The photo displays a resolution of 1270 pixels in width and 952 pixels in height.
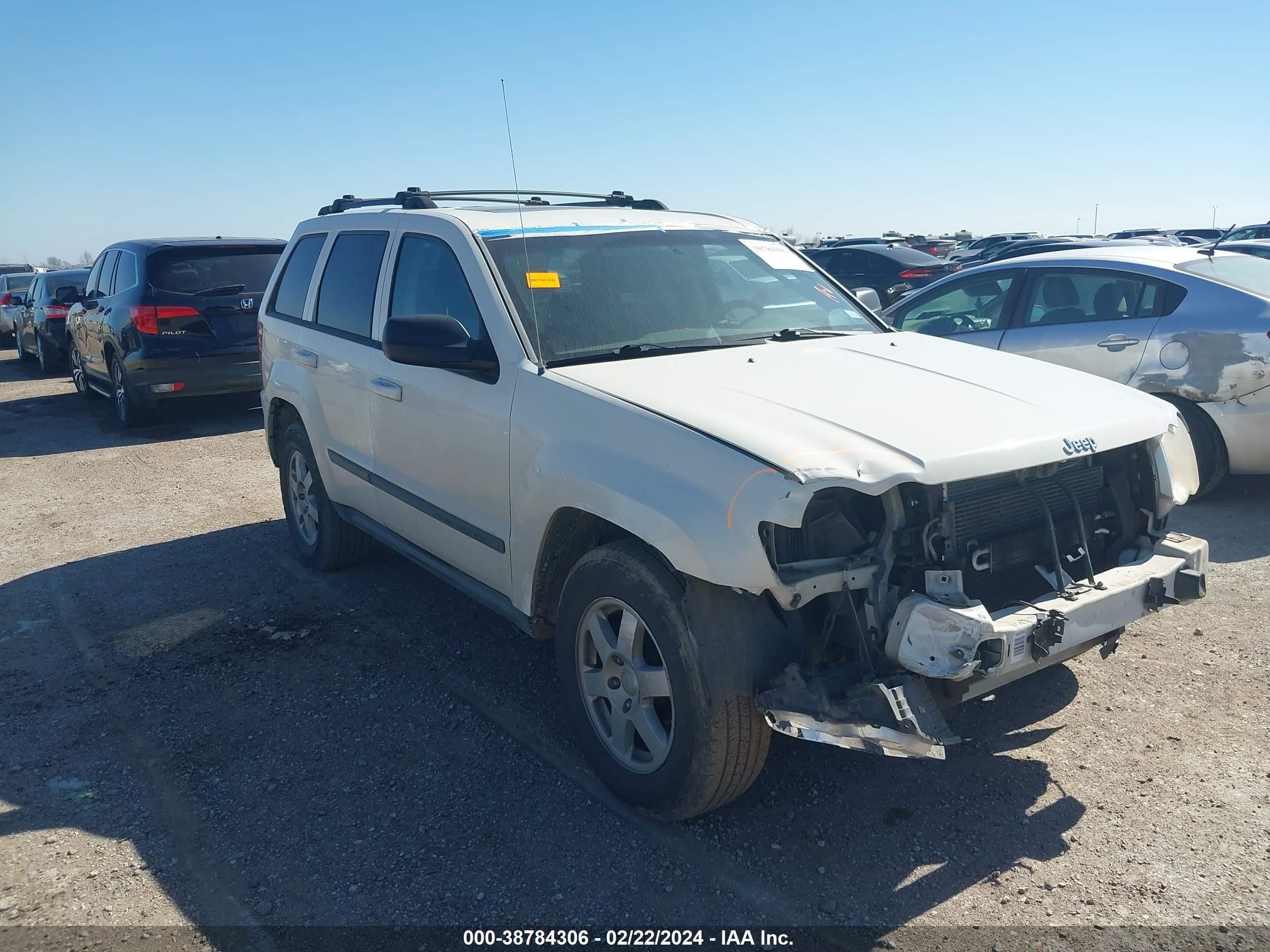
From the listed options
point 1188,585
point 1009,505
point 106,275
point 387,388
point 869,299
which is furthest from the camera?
point 106,275

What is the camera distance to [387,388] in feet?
14.9

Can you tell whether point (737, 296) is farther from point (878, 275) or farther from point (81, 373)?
point (878, 275)

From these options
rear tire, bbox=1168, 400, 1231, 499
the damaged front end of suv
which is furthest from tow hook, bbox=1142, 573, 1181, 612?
rear tire, bbox=1168, 400, 1231, 499

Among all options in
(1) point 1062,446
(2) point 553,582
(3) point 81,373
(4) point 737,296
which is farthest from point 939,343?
(3) point 81,373

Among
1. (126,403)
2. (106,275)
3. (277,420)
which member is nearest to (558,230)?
(277,420)

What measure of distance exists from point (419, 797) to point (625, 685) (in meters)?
0.88

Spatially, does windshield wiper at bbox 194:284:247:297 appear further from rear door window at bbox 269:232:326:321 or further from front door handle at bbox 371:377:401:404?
front door handle at bbox 371:377:401:404

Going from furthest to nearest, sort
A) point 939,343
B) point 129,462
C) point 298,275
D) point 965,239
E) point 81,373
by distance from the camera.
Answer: point 965,239 < point 81,373 < point 129,462 < point 298,275 < point 939,343

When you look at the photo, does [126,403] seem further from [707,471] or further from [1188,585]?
[1188,585]

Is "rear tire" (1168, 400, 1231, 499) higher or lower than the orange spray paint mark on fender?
lower

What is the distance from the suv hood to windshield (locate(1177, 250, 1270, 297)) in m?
3.04

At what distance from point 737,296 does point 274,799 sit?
2777 mm

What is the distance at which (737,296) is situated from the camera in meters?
4.44

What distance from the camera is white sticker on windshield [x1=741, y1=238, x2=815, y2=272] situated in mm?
4781
